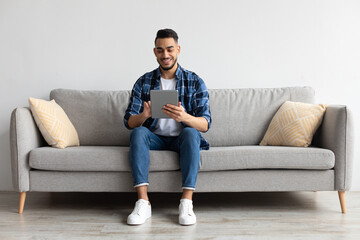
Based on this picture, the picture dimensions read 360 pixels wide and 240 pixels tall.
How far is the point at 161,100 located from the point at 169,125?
352 mm

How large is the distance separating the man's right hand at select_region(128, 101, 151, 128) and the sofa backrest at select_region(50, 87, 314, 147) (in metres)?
0.44

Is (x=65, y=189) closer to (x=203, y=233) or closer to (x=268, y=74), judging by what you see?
A: (x=203, y=233)

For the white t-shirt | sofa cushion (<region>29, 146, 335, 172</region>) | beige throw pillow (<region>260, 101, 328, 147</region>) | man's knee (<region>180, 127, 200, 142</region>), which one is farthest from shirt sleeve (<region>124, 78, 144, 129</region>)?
beige throw pillow (<region>260, 101, 328, 147</region>)

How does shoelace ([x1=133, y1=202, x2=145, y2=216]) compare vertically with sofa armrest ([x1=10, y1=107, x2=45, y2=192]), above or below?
below

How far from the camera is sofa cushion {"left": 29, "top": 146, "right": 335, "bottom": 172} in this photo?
2.32 meters

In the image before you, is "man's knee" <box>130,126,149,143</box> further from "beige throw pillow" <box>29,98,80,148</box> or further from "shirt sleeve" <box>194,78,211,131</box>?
"beige throw pillow" <box>29,98,80,148</box>

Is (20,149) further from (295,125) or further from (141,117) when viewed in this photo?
(295,125)

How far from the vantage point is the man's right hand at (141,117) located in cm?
230

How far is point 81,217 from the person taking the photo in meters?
2.34

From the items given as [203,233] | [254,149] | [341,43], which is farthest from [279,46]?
[203,233]

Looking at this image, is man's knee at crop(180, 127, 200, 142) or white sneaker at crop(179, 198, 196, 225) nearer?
white sneaker at crop(179, 198, 196, 225)

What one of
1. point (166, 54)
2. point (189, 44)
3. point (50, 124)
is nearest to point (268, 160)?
point (166, 54)

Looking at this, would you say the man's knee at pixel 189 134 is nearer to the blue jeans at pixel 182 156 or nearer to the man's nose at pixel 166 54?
the blue jeans at pixel 182 156

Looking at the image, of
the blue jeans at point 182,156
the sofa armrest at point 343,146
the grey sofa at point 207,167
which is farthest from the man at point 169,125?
the sofa armrest at point 343,146
